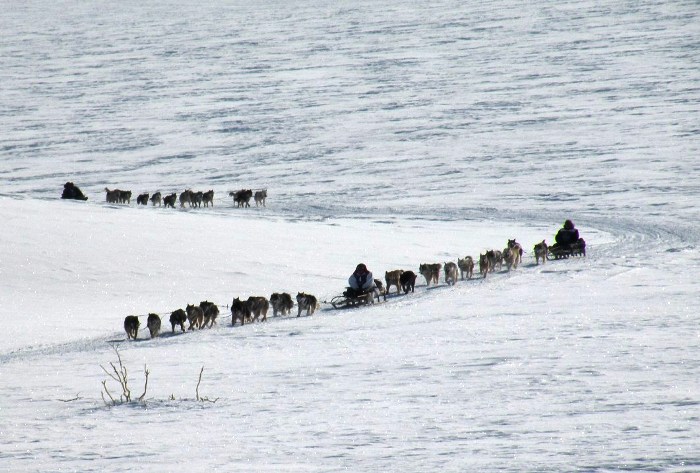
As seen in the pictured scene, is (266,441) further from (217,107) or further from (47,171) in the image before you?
(217,107)

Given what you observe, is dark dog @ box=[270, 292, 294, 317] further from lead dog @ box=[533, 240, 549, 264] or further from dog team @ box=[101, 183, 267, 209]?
dog team @ box=[101, 183, 267, 209]

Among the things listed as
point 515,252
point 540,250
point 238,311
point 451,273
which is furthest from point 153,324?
point 540,250

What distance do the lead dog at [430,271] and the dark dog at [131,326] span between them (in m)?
4.73

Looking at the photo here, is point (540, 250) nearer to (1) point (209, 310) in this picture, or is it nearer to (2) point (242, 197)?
(1) point (209, 310)

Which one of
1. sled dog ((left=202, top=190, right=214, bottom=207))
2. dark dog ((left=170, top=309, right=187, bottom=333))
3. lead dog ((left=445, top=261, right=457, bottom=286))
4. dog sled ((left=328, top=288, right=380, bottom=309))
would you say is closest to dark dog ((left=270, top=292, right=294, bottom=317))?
dog sled ((left=328, top=288, right=380, bottom=309))

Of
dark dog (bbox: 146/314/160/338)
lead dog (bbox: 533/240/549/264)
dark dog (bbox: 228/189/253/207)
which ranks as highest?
dark dog (bbox: 228/189/253/207)

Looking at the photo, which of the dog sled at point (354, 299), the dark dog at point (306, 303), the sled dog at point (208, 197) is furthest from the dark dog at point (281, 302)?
the sled dog at point (208, 197)

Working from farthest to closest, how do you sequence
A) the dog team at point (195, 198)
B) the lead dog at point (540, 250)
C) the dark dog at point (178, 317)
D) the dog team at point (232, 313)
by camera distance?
the dog team at point (195, 198) < the lead dog at point (540, 250) < the dark dog at point (178, 317) < the dog team at point (232, 313)

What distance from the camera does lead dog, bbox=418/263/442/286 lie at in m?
14.6

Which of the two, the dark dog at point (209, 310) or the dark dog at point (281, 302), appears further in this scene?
the dark dog at point (281, 302)

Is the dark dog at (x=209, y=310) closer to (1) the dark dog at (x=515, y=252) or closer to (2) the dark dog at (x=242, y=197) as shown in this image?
(1) the dark dog at (x=515, y=252)

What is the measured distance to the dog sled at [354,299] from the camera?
13.0 metres

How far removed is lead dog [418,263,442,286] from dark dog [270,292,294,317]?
2.60m

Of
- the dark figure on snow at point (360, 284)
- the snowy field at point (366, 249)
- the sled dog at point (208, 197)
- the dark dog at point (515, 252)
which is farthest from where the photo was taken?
the sled dog at point (208, 197)
